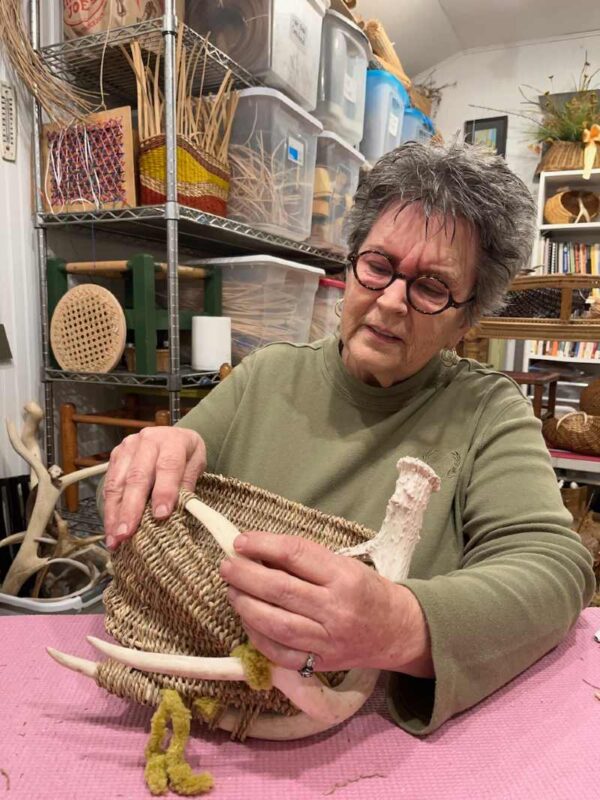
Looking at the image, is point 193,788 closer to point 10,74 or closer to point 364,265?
point 364,265

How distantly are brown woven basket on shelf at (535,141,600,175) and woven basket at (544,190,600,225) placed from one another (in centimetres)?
19

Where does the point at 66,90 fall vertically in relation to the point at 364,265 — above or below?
above

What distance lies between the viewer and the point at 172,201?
154 centimetres

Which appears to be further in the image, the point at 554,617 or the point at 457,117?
the point at 457,117

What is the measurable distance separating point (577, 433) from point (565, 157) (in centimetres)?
229

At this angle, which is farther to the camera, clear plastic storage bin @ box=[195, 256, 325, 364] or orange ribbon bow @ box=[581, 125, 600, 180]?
orange ribbon bow @ box=[581, 125, 600, 180]

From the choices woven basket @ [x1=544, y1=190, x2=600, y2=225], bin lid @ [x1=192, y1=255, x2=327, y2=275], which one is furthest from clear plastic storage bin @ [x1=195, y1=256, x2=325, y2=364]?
woven basket @ [x1=544, y1=190, x2=600, y2=225]

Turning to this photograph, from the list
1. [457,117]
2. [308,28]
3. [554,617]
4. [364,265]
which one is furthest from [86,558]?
[457,117]

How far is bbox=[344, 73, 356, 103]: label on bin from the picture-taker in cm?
225

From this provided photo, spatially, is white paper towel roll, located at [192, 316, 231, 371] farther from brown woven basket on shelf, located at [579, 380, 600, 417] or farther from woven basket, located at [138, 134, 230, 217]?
brown woven basket on shelf, located at [579, 380, 600, 417]

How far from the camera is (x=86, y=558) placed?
144 cm

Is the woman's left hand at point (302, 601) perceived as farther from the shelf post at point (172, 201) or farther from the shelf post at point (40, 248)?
the shelf post at point (40, 248)

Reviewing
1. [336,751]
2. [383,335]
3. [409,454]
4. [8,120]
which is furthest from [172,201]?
[336,751]

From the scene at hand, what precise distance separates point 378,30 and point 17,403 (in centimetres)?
218
